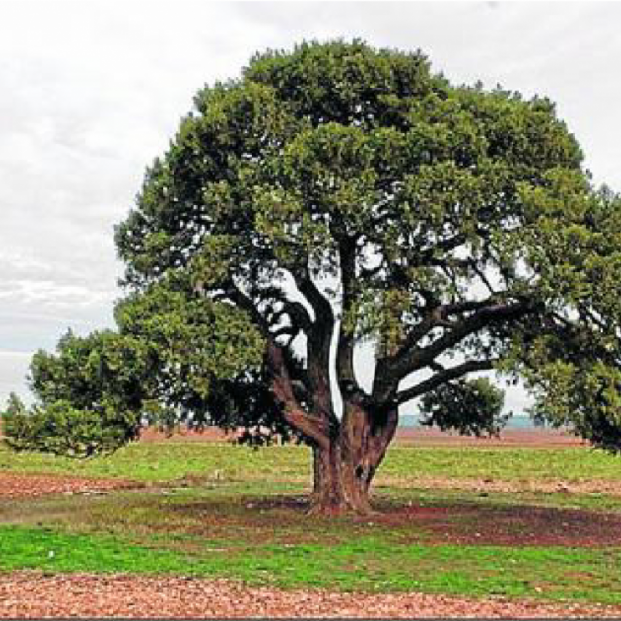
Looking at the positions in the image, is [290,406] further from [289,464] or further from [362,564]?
[289,464]

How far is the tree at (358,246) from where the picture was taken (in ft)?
91.7

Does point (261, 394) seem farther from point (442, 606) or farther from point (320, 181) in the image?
point (442, 606)

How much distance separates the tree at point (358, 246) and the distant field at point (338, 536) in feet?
11.4

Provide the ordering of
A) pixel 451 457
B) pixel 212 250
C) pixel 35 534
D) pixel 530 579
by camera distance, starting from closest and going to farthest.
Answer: pixel 530 579 < pixel 35 534 < pixel 212 250 < pixel 451 457

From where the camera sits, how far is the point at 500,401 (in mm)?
38094

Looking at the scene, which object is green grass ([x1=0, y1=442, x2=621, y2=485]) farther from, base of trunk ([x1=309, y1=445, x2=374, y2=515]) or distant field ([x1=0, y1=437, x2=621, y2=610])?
base of trunk ([x1=309, y1=445, x2=374, y2=515])

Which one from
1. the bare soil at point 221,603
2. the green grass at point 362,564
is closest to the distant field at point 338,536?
the green grass at point 362,564

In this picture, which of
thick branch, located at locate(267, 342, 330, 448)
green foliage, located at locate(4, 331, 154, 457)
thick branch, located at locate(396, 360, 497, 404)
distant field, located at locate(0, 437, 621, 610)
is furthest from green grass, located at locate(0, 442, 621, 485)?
green foliage, located at locate(4, 331, 154, 457)

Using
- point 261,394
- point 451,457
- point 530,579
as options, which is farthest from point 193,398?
point 451,457

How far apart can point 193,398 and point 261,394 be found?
11.3ft

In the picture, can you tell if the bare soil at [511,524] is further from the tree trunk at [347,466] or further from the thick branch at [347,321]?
the thick branch at [347,321]

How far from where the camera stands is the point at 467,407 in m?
37.9

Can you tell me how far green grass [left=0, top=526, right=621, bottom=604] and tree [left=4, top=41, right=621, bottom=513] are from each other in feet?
14.8

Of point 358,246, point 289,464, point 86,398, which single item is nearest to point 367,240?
point 358,246
